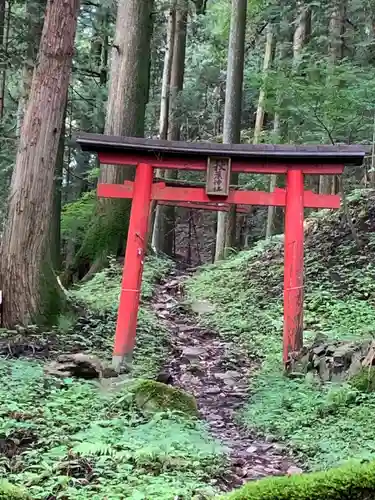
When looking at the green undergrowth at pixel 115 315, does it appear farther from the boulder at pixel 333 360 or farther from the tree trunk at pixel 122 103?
the boulder at pixel 333 360

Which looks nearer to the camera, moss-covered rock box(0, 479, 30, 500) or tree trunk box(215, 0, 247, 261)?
moss-covered rock box(0, 479, 30, 500)

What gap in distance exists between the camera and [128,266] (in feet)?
26.7

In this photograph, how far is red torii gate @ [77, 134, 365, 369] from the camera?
8.01m

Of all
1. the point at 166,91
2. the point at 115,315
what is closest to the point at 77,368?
the point at 115,315

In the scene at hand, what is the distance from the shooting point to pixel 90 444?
4.43m

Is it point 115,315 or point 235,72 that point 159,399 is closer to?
point 115,315

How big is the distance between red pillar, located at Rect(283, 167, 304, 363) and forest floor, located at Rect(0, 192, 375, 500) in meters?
0.55

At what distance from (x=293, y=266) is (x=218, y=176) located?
5.41 feet

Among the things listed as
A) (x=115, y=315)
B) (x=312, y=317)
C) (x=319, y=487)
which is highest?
(x=312, y=317)

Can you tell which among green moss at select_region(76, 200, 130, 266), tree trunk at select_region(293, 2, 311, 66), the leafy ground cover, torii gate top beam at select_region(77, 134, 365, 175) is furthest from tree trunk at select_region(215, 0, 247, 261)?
the leafy ground cover

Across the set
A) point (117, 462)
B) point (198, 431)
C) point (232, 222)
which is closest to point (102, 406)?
point (198, 431)

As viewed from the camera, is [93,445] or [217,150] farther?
[217,150]

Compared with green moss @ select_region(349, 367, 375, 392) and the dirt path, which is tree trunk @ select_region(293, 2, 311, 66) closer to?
the dirt path

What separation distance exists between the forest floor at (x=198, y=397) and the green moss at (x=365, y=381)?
12cm
